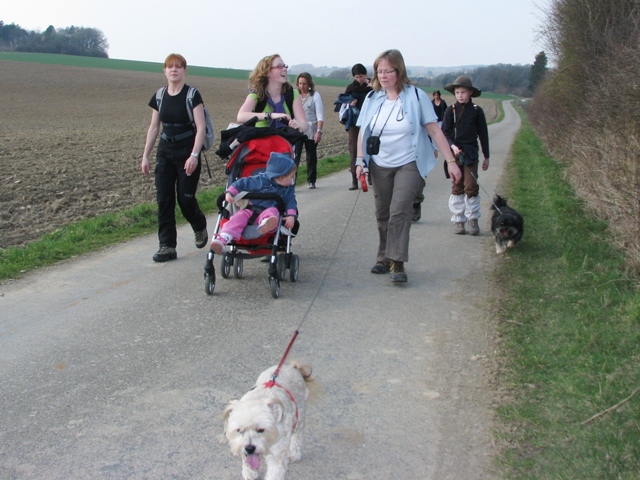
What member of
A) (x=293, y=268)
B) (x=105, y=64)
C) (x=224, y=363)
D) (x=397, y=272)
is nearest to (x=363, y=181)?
(x=397, y=272)

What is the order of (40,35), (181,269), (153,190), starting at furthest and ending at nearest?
(40,35), (153,190), (181,269)

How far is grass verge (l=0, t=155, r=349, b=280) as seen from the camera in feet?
24.8

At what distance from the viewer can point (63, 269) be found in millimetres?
7387

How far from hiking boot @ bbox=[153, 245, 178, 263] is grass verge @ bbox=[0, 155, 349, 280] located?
1112mm

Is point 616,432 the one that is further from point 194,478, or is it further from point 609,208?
point 609,208

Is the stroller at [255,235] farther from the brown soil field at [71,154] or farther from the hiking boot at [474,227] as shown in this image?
the brown soil field at [71,154]

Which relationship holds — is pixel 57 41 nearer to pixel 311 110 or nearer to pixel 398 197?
pixel 311 110

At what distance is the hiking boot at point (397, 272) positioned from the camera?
264 inches

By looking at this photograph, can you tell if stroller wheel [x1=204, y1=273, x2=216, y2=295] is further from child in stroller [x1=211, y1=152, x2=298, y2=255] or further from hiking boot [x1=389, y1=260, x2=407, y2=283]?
hiking boot [x1=389, y1=260, x2=407, y2=283]

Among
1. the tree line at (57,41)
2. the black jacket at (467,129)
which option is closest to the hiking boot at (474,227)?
the black jacket at (467,129)

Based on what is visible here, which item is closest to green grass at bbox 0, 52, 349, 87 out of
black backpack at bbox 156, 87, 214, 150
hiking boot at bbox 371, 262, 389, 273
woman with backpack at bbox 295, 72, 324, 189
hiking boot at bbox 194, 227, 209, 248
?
woman with backpack at bbox 295, 72, 324, 189

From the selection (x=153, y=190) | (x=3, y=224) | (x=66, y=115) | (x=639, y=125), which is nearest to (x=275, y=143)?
(x=639, y=125)

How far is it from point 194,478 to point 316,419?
87 cm

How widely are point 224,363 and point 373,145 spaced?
9.36 ft
